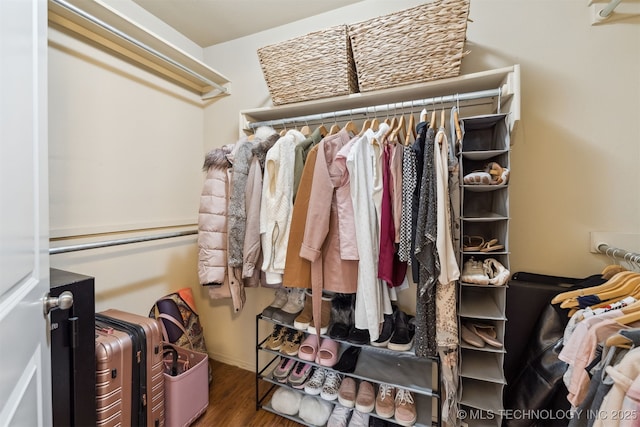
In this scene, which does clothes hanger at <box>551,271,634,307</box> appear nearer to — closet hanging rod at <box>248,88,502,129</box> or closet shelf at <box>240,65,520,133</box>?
closet shelf at <box>240,65,520,133</box>

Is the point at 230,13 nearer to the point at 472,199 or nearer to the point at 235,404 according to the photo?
the point at 472,199

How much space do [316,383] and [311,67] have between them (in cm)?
169

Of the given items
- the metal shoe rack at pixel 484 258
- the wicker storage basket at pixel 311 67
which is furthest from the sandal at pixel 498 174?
Answer: the wicker storage basket at pixel 311 67

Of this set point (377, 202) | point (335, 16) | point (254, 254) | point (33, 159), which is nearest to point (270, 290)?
point (254, 254)

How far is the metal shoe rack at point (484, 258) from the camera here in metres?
1.02

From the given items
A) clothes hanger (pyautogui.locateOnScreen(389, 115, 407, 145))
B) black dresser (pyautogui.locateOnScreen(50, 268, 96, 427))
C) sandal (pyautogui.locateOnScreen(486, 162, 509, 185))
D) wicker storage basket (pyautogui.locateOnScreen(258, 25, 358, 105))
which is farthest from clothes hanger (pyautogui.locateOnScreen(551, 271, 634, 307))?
black dresser (pyautogui.locateOnScreen(50, 268, 96, 427))

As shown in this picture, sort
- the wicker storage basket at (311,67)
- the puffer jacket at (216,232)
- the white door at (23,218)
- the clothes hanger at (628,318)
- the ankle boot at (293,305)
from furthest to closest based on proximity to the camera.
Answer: the ankle boot at (293,305) → the puffer jacket at (216,232) → the wicker storage basket at (311,67) → the clothes hanger at (628,318) → the white door at (23,218)

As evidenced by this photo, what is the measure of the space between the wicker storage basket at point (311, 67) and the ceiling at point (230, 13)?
0.38m

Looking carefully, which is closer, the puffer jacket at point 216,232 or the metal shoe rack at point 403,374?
the metal shoe rack at point 403,374

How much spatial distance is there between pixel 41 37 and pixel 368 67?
1.14 metres

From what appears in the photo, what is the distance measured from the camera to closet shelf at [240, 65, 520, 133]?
3.41 ft

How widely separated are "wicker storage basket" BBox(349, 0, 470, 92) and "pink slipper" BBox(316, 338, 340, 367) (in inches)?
53.3

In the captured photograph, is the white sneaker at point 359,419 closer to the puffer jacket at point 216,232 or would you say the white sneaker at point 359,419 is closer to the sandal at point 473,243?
the puffer jacket at point 216,232

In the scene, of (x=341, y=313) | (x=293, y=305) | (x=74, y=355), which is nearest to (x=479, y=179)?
(x=341, y=313)
